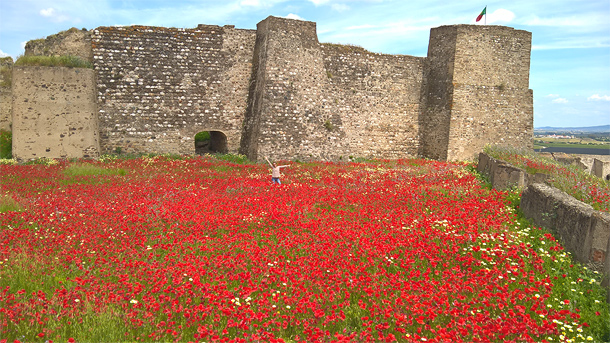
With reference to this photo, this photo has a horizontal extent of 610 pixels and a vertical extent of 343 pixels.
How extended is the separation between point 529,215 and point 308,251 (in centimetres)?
482

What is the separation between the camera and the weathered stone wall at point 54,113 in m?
15.9

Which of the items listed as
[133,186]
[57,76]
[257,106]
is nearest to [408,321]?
[133,186]

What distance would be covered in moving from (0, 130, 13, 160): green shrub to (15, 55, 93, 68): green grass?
10.4ft

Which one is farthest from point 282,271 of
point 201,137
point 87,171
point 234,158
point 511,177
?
point 201,137

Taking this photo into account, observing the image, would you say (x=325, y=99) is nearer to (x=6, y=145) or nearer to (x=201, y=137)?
(x=201, y=137)

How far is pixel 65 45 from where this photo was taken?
A: 57.6ft

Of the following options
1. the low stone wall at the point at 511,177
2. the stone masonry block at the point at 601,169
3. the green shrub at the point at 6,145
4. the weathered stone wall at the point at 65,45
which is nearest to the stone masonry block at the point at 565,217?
the low stone wall at the point at 511,177

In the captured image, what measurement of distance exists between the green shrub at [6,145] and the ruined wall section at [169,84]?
3369mm

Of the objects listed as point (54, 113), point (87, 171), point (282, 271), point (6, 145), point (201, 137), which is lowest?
point (282, 271)

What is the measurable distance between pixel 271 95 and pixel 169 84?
4.45 m

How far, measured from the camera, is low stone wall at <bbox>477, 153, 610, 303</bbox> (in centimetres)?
575

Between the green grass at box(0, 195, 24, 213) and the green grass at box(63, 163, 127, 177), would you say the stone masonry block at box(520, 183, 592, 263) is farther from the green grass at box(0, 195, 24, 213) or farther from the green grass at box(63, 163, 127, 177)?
the green grass at box(63, 163, 127, 177)

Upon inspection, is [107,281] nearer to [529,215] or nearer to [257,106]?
[529,215]

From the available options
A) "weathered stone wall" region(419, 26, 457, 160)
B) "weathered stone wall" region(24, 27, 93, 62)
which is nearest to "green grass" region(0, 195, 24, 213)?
"weathered stone wall" region(24, 27, 93, 62)
